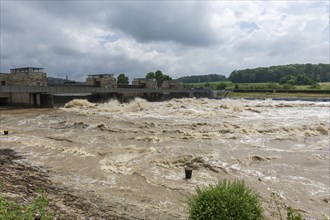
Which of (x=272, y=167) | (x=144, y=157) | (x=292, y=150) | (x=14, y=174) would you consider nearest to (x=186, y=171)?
(x=144, y=157)

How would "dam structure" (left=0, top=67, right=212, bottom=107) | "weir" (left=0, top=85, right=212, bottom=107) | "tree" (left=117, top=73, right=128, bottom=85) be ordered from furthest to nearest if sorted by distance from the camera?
"tree" (left=117, top=73, right=128, bottom=85) → "dam structure" (left=0, top=67, right=212, bottom=107) → "weir" (left=0, top=85, right=212, bottom=107)

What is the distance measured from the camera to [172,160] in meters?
13.5

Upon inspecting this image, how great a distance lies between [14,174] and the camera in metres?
8.70

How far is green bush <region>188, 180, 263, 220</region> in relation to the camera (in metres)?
5.09

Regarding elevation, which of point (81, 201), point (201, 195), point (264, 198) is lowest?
point (264, 198)

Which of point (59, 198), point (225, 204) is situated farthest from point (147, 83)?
point (225, 204)

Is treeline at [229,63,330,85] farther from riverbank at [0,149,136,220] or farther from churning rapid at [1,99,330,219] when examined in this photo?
riverbank at [0,149,136,220]

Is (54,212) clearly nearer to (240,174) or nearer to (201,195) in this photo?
(201,195)

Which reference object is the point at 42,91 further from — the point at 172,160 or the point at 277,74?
the point at 277,74

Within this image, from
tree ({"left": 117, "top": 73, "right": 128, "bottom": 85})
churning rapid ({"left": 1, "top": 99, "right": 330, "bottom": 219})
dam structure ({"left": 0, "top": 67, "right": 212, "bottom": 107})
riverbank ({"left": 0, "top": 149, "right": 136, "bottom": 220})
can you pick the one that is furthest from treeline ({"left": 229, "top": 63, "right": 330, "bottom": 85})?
riverbank ({"left": 0, "top": 149, "right": 136, "bottom": 220})

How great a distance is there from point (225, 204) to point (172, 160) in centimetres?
846

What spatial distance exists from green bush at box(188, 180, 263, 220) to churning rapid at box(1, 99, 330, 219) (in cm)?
193

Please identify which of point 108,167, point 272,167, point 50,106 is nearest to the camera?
point 108,167

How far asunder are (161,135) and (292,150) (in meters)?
7.53
